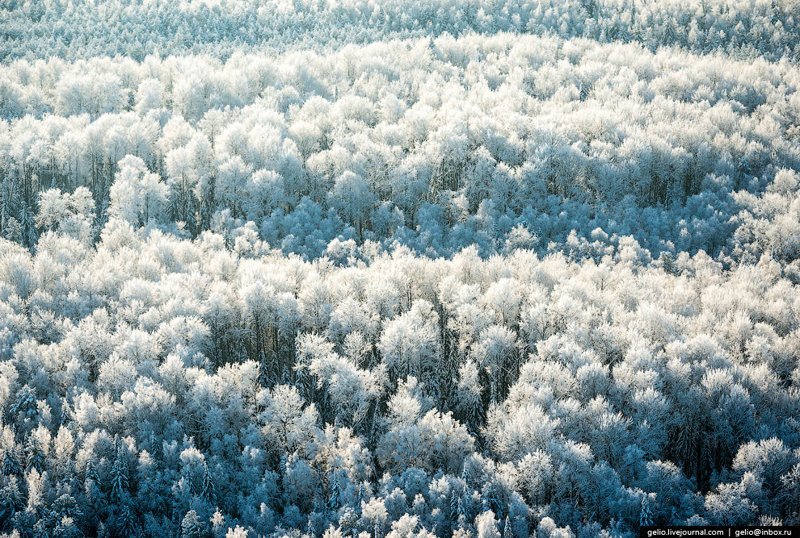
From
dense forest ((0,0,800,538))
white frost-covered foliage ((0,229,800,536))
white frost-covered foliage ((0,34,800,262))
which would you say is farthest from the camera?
white frost-covered foliage ((0,34,800,262))

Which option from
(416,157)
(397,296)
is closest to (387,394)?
(397,296)

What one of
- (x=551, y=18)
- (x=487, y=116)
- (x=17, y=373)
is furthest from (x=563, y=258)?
(x=551, y=18)

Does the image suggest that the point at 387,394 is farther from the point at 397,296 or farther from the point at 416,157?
the point at 416,157

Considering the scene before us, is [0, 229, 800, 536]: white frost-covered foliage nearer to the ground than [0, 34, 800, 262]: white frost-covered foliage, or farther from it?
nearer to the ground

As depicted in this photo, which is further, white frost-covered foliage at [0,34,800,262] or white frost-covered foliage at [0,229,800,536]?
white frost-covered foliage at [0,34,800,262]

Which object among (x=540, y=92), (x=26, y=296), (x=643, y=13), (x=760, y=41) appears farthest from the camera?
(x=643, y=13)

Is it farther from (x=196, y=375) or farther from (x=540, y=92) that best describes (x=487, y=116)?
(x=196, y=375)

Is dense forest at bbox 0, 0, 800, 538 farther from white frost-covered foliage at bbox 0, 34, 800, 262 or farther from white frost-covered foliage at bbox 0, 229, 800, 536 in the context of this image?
white frost-covered foliage at bbox 0, 34, 800, 262

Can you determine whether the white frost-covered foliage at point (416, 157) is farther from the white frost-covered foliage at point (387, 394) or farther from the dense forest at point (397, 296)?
the white frost-covered foliage at point (387, 394)

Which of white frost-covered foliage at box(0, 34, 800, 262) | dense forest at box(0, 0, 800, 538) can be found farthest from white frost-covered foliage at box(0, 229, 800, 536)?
white frost-covered foliage at box(0, 34, 800, 262)
